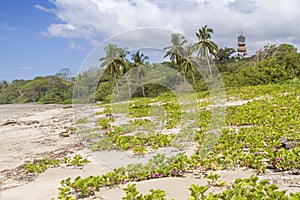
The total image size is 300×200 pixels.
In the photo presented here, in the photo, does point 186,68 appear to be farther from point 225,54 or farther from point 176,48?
point 225,54

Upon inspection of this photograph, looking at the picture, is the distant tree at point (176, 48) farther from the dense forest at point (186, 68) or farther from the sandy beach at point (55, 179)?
the sandy beach at point (55, 179)

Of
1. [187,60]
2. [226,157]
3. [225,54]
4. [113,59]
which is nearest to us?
[226,157]

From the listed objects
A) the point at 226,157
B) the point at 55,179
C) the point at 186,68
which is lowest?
the point at 55,179

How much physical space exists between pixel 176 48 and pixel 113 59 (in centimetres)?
151

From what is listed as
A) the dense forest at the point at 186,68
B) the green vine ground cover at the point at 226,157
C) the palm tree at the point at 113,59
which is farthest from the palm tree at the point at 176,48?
the green vine ground cover at the point at 226,157

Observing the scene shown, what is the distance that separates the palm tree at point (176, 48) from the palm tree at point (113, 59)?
3.45 ft

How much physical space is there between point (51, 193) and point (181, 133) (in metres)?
4.63

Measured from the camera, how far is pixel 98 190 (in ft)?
14.0

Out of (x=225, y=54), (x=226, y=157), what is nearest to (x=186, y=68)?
(x=226, y=157)

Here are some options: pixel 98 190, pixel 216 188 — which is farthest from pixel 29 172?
pixel 216 188

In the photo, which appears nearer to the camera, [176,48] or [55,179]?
[55,179]

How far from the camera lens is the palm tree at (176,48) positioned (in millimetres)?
6489

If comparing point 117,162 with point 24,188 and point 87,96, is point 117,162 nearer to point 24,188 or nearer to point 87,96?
point 24,188

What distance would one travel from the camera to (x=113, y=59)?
7004 millimetres
